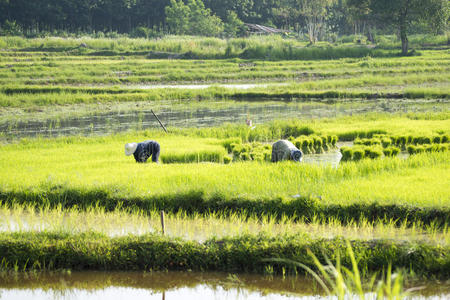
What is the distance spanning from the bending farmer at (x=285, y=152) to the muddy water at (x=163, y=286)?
4.06 m

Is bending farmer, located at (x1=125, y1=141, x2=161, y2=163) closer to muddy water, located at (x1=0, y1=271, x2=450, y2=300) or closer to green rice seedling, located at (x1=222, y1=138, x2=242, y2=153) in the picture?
green rice seedling, located at (x1=222, y1=138, x2=242, y2=153)

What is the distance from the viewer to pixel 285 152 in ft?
30.2

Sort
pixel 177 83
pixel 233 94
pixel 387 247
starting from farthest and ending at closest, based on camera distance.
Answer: pixel 177 83
pixel 233 94
pixel 387 247

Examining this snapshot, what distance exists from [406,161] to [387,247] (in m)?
3.51

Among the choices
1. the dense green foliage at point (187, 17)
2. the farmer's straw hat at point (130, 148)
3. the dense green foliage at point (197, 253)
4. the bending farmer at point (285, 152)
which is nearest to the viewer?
the dense green foliage at point (197, 253)

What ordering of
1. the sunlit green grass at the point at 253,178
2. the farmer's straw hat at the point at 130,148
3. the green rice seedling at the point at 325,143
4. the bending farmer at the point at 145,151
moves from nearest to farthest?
the sunlit green grass at the point at 253,178
the farmer's straw hat at the point at 130,148
the bending farmer at the point at 145,151
the green rice seedling at the point at 325,143

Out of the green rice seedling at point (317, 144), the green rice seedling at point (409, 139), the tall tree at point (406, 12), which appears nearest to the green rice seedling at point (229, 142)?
the green rice seedling at point (317, 144)

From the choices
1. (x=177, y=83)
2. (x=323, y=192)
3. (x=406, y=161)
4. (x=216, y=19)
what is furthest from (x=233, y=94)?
(x=216, y=19)

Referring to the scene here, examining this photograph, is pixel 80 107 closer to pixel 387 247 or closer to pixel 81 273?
pixel 81 273

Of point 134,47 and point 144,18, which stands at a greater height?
point 144,18

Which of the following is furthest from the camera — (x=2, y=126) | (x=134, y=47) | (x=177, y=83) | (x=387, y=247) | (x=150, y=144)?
(x=134, y=47)

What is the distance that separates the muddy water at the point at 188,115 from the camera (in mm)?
15148

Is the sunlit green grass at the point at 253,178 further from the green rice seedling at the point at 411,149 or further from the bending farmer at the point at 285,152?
the green rice seedling at the point at 411,149

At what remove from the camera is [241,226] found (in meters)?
6.09
